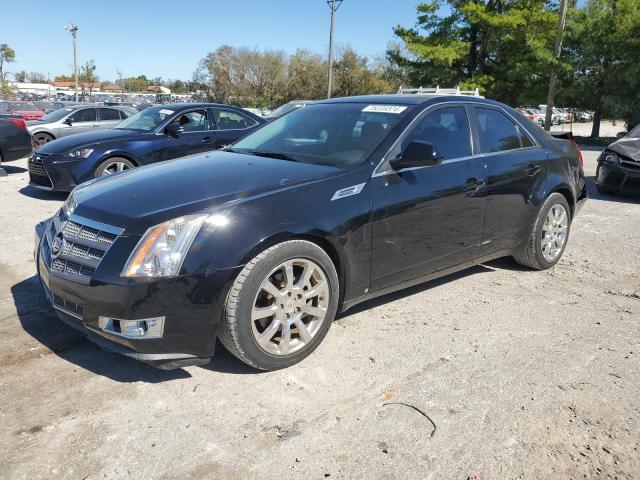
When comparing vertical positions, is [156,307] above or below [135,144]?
below

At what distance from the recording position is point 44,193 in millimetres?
8836

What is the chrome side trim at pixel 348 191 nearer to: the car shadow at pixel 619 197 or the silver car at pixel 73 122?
the car shadow at pixel 619 197

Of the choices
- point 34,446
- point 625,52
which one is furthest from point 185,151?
point 625,52

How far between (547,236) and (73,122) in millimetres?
13132

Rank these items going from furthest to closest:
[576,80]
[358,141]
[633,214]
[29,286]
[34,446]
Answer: [576,80]
[633,214]
[29,286]
[358,141]
[34,446]

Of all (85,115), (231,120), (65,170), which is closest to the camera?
(65,170)

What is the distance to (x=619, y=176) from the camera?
909cm

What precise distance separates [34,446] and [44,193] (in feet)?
24.1

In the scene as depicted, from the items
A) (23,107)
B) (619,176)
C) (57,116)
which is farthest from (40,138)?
(23,107)

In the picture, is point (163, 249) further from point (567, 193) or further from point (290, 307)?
point (567, 193)

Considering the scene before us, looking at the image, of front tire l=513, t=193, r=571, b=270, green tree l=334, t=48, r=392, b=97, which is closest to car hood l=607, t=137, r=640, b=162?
front tire l=513, t=193, r=571, b=270

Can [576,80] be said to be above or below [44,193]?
above

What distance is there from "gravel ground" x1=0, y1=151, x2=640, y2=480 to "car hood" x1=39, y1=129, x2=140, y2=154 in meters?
4.10

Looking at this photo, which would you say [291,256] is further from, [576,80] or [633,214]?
[576,80]
